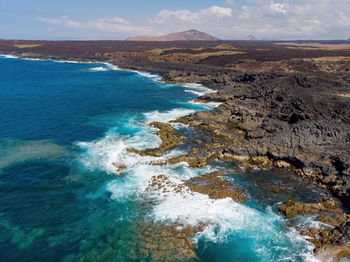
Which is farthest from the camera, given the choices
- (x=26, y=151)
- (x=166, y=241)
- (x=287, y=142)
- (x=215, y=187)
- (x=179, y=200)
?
(x=26, y=151)

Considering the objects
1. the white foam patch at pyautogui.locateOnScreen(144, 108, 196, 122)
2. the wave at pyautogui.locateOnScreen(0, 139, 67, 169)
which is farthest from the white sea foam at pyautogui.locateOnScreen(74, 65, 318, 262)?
the white foam patch at pyautogui.locateOnScreen(144, 108, 196, 122)

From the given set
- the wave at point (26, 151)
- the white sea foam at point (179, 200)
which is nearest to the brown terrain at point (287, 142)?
the white sea foam at point (179, 200)

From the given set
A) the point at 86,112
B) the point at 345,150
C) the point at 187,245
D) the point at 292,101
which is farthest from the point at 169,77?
the point at 187,245

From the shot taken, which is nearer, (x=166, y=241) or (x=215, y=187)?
(x=166, y=241)

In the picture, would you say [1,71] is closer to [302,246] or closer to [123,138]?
[123,138]

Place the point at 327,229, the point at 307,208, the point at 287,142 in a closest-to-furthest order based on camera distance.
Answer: the point at 327,229, the point at 307,208, the point at 287,142

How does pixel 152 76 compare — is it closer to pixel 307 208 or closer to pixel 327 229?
pixel 307 208

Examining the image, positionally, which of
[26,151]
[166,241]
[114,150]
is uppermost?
[26,151]

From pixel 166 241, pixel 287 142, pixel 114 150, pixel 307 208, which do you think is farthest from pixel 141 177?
pixel 287 142
